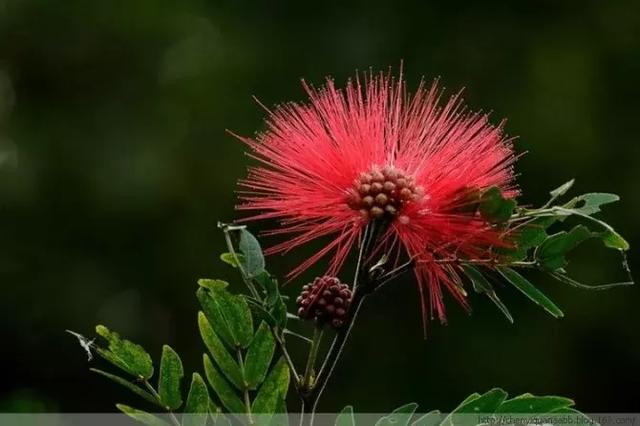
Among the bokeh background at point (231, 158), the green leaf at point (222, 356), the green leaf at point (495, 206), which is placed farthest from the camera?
the bokeh background at point (231, 158)

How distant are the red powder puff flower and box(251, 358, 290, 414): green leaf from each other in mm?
104

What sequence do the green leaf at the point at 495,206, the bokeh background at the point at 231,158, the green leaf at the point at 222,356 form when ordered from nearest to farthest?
the green leaf at the point at 495,206 → the green leaf at the point at 222,356 → the bokeh background at the point at 231,158

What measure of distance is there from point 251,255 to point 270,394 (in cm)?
12

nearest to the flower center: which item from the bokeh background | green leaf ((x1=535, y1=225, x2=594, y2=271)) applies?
green leaf ((x1=535, y1=225, x2=594, y2=271))

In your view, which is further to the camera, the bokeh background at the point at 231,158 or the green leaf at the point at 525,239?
the bokeh background at the point at 231,158

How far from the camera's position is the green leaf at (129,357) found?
3.83 ft

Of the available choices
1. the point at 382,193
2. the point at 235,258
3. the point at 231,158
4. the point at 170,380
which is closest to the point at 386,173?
the point at 382,193

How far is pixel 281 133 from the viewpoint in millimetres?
1167

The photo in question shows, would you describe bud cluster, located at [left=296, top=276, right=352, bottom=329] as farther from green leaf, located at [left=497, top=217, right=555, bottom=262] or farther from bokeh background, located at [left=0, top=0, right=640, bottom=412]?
bokeh background, located at [left=0, top=0, right=640, bottom=412]

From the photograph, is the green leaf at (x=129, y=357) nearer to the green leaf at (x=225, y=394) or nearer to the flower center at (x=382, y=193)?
the green leaf at (x=225, y=394)

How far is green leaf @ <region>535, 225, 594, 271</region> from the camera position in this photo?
116cm

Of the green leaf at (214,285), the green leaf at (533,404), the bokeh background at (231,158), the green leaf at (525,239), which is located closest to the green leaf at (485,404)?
the green leaf at (533,404)

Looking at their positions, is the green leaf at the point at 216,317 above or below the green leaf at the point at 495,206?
below

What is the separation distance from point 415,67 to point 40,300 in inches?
63.9
